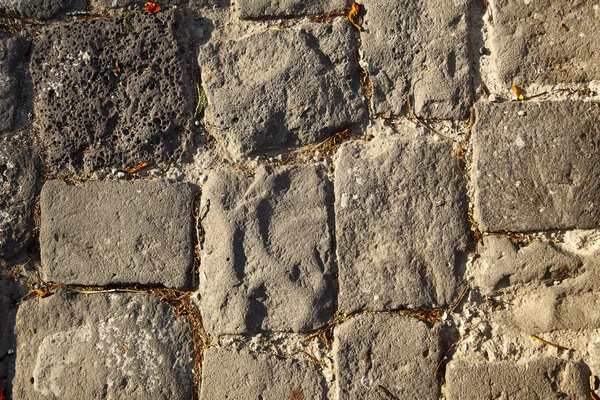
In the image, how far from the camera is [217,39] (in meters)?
2.23

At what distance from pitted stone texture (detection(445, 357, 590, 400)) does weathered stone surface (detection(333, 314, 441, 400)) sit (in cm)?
10

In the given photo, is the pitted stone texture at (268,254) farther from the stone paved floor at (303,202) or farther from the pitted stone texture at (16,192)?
the pitted stone texture at (16,192)

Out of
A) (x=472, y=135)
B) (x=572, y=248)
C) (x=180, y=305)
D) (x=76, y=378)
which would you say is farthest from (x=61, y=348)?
(x=572, y=248)

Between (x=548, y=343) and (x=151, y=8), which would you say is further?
(x=151, y=8)

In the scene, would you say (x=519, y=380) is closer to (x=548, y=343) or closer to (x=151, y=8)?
(x=548, y=343)

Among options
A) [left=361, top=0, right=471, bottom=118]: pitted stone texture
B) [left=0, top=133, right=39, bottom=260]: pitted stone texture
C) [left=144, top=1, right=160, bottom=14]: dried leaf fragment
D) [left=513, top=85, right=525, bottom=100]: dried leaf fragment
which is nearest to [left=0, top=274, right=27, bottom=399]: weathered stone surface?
[left=0, top=133, right=39, bottom=260]: pitted stone texture

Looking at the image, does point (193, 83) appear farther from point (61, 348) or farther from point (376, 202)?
point (61, 348)

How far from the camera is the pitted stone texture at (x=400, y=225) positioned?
2.04 m

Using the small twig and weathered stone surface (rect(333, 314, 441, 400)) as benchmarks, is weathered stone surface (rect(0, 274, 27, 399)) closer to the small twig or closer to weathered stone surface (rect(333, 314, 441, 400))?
weathered stone surface (rect(333, 314, 441, 400))

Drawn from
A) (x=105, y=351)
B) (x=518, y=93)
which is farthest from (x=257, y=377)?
(x=518, y=93)

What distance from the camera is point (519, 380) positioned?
1.96 meters

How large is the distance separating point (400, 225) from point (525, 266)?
0.50 metres

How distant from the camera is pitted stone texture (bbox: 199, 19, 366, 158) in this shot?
83.7 inches

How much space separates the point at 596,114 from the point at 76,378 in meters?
2.30
